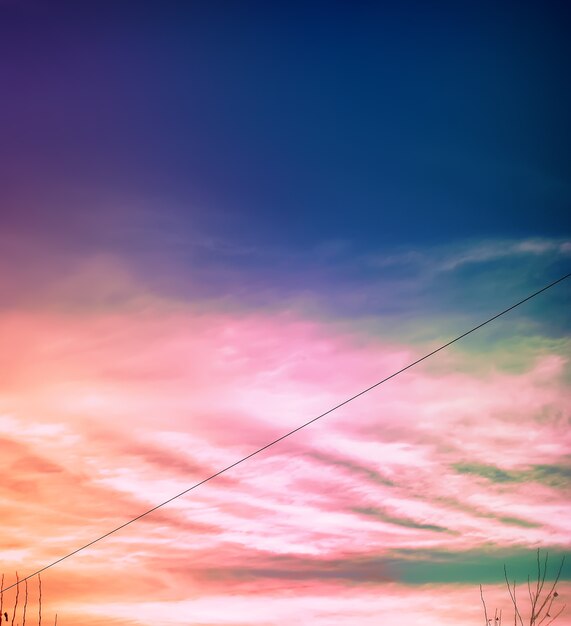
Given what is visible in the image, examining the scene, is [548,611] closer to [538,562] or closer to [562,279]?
[538,562]

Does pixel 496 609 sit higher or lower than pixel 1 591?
lower

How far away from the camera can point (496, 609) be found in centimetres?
1170

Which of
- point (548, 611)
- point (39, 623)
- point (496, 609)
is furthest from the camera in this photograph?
point (39, 623)

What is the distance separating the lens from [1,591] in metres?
14.9

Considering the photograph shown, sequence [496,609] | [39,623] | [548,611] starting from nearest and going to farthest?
[548,611] → [496,609] → [39,623]

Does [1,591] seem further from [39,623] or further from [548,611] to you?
[548,611]

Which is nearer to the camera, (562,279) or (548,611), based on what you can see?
(548,611)

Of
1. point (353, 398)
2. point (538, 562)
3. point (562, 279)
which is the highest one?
point (562, 279)

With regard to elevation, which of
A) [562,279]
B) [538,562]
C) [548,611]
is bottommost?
[548,611]

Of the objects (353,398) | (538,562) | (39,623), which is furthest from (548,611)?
(39,623)

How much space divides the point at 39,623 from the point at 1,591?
98 cm

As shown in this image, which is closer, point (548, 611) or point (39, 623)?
point (548, 611)

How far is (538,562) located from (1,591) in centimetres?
1019

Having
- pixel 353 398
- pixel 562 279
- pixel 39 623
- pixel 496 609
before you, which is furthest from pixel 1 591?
pixel 562 279
